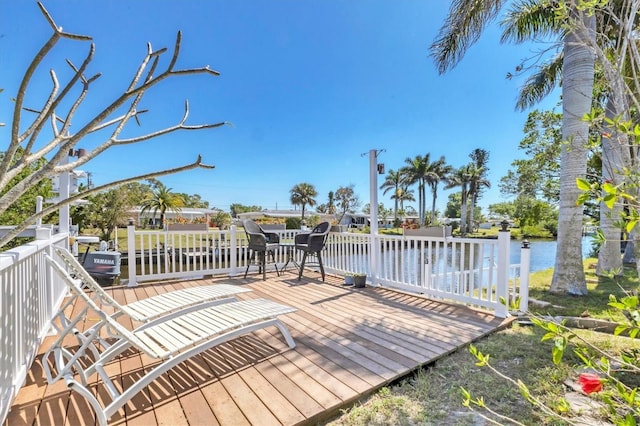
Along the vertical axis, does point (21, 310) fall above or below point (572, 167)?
below

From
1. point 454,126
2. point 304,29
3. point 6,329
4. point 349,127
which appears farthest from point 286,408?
point 454,126

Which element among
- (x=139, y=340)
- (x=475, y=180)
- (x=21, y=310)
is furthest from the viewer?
(x=475, y=180)

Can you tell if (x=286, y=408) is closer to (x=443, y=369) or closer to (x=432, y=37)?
(x=443, y=369)

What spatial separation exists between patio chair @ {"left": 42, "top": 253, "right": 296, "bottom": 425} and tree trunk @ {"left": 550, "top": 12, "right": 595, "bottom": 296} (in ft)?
17.6

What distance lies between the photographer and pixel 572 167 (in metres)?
5.18

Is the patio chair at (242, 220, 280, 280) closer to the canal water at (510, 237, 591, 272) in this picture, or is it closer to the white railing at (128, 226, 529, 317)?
the white railing at (128, 226, 529, 317)

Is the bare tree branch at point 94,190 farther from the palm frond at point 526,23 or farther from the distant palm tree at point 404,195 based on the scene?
the distant palm tree at point 404,195

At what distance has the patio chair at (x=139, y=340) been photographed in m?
1.75

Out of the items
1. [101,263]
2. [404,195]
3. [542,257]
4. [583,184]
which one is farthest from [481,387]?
[404,195]

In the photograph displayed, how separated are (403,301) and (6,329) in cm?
394

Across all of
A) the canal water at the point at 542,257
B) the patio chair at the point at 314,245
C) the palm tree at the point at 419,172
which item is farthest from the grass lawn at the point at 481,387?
the palm tree at the point at 419,172

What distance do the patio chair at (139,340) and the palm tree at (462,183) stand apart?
34.9 meters

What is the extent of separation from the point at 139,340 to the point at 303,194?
35.9 metres

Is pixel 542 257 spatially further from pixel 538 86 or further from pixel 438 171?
pixel 438 171
